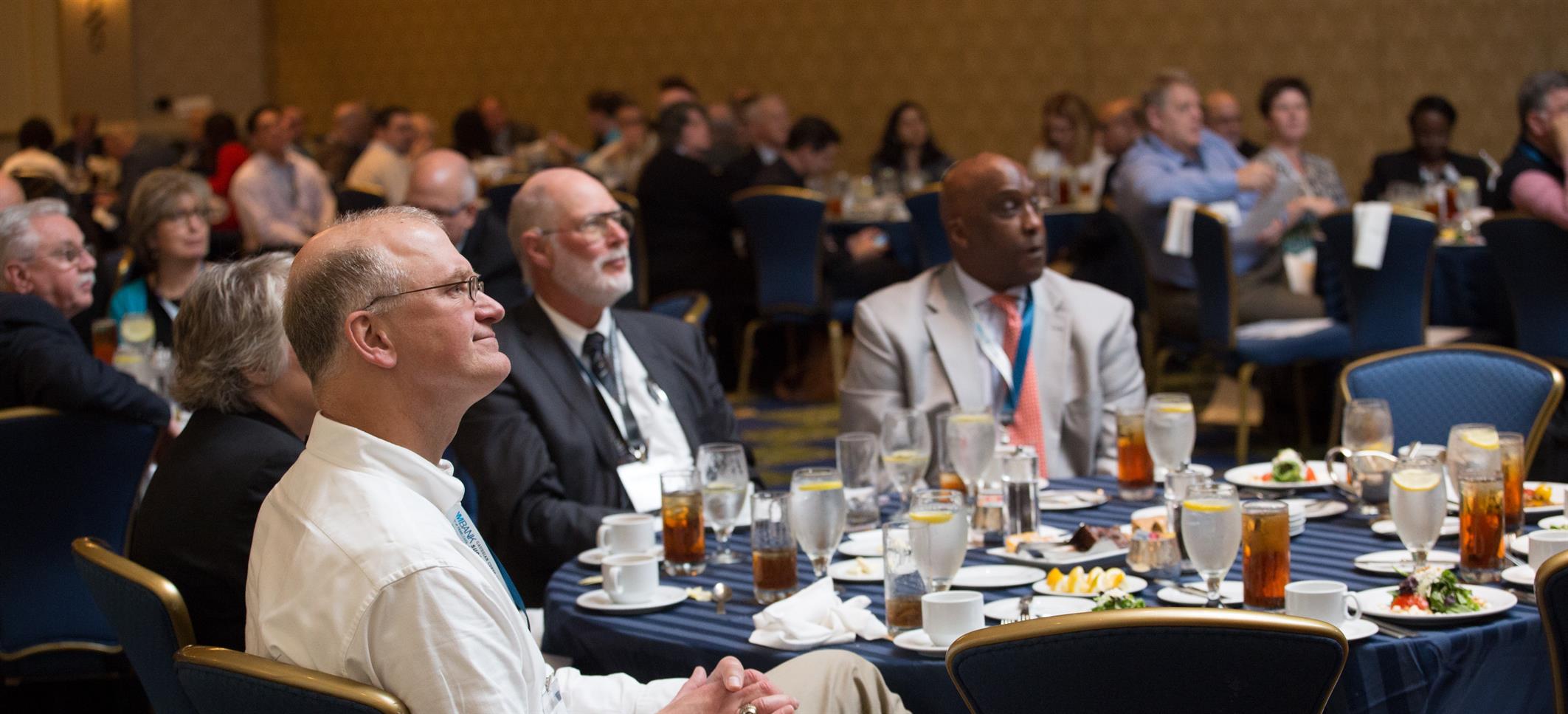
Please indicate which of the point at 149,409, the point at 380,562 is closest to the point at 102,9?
the point at 149,409

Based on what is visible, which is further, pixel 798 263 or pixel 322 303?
pixel 798 263

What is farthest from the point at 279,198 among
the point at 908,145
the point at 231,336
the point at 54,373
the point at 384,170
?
the point at 231,336

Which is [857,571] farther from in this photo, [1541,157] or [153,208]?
[1541,157]

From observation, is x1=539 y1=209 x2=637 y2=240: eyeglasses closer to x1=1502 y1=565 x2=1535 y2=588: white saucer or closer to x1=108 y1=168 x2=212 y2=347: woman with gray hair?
x1=108 y1=168 x2=212 y2=347: woman with gray hair

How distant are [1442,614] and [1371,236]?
12.2 ft

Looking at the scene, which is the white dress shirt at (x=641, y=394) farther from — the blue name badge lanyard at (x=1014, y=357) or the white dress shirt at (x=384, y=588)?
the white dress shirt at (x=384, y=588)

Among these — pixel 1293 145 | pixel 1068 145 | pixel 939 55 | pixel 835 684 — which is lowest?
pixel 835 684

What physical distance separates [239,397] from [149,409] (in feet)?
3.77

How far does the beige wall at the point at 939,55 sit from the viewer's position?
9820mm

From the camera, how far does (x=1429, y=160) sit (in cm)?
756

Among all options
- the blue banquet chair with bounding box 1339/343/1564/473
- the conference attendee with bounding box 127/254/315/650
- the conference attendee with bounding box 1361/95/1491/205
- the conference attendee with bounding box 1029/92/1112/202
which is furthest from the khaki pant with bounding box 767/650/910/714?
the conference attendee with bounding box 1029/92/1112/202

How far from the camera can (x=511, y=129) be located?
11.6m

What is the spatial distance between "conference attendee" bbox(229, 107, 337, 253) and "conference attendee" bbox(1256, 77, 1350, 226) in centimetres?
466

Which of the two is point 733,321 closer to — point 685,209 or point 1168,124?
point 685,209
